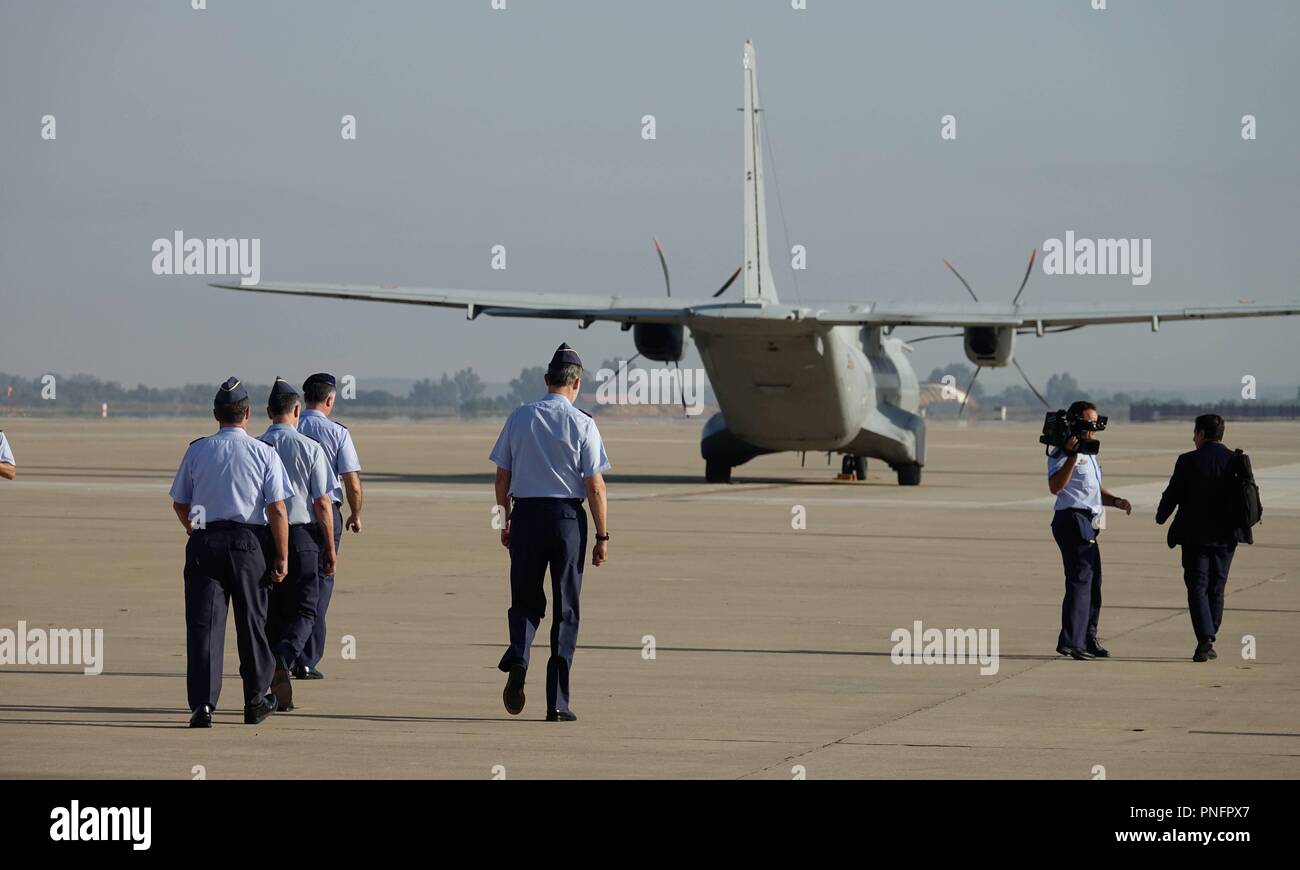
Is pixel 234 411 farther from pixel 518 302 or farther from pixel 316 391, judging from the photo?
pixel 518 302

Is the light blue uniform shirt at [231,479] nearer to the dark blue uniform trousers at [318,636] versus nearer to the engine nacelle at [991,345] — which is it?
the dark blue uniform trousers at [318,636]

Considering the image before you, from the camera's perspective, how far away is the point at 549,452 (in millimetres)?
10344

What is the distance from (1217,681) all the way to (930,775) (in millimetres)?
3874

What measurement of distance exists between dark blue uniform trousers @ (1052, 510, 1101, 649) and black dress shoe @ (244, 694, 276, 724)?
543cm

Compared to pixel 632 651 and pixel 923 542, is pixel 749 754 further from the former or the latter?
pixel 923 542

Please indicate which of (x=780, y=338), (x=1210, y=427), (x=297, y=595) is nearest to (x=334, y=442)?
(x=297, y=595)

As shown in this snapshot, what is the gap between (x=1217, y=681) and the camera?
457 inches

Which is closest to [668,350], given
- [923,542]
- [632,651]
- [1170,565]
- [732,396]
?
[732,396]

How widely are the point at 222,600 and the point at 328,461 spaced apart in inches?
67.3

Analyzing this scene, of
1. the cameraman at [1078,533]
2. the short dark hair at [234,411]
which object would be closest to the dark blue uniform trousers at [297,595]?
the short dark hair at [234,411]

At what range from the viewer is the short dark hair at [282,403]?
11289 millimetres

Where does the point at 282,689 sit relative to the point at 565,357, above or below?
below

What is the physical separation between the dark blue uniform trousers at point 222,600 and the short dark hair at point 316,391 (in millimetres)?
2091

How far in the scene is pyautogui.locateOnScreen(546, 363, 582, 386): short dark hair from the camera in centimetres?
1053
